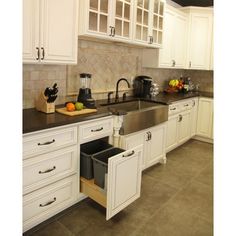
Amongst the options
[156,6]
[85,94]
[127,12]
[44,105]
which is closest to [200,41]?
[156,6]

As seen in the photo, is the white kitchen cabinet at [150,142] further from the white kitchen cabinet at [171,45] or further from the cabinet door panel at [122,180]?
the white kitchen cabinet at [171,45]

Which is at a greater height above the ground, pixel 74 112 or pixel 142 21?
pixel 142 21

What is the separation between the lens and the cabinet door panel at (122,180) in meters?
1.93

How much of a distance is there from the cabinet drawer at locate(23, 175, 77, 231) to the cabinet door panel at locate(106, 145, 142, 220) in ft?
1.45

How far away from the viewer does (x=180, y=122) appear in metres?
4.01

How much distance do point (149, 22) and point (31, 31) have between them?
1785 mm

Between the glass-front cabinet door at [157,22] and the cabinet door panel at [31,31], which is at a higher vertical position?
the glass-front cabinet door at [157,22]

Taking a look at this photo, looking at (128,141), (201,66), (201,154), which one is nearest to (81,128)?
(128,141)

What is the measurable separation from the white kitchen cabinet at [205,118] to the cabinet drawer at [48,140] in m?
3.14

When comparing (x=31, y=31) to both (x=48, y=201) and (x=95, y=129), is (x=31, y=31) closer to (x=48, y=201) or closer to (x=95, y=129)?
(x=95, y=129)

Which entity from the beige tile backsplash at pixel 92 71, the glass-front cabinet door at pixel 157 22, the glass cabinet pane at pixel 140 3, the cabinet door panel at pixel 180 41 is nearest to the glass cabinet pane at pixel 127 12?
the glass cabinet pane at pixel 140 3

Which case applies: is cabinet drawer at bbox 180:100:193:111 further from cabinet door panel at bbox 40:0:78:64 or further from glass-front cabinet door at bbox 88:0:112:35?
cabinet door panel at bbox 40:0:78:64
